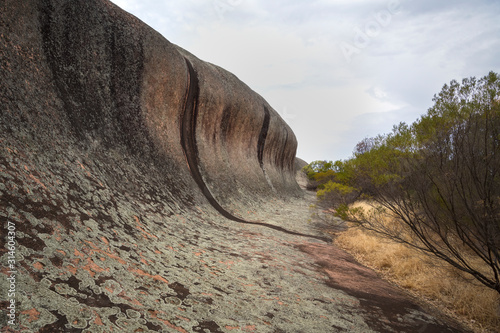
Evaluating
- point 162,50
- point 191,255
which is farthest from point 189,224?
point 162,50

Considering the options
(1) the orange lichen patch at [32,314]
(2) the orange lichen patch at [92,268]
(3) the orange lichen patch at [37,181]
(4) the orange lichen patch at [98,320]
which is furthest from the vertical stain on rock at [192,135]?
(1) the orange lichen patch at [32,314]

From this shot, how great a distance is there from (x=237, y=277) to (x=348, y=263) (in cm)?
415

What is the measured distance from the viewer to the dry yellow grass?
18.2ft

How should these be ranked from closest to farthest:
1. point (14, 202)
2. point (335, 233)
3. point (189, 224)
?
point (14, 202) < point (189, 224) < point (335, 233)

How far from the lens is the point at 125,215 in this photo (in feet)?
18.3

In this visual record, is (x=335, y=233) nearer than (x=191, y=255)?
No

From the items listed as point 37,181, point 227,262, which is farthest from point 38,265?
point 227,262

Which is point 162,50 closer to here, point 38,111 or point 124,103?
point 124,103

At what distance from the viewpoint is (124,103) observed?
8.06 metres

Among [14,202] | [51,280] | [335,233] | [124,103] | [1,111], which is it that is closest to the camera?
Result: [51,280]

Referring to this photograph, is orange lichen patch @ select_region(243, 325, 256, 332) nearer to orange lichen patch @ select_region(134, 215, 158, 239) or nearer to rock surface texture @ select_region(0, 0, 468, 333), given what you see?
rock surface texture @ select_region(0, 0, 468, 333)

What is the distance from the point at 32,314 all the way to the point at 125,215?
128 inches

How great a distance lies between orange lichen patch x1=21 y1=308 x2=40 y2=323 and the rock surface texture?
0.02m

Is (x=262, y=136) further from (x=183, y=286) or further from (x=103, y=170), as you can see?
(x=183, y=286)
